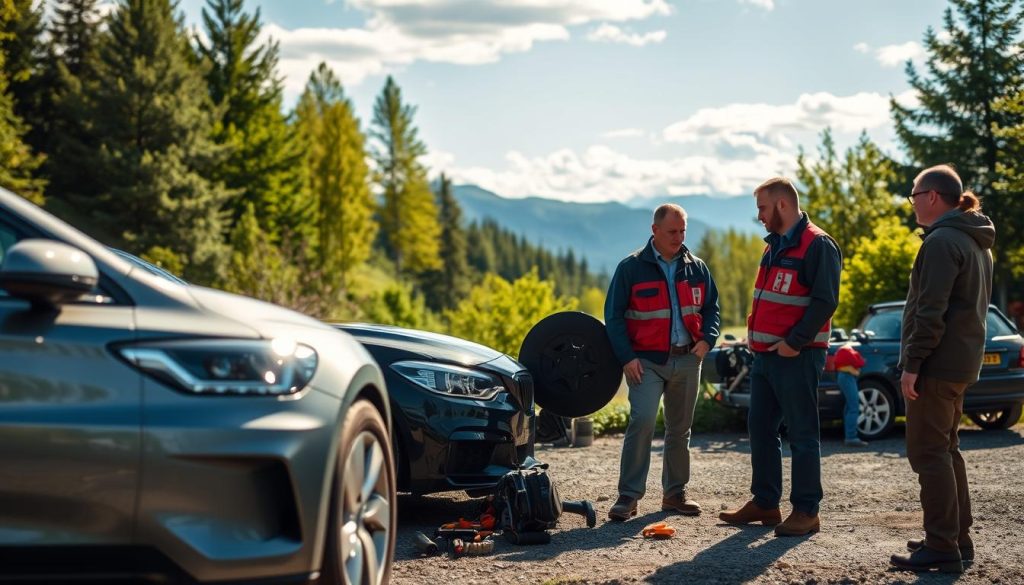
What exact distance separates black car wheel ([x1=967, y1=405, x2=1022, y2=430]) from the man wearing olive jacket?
7.20 metres

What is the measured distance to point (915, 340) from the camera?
19.8 feet

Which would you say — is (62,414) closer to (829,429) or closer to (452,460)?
(452,460)

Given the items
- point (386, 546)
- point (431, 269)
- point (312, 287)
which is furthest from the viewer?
point (431, 269)

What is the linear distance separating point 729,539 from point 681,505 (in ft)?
3.41

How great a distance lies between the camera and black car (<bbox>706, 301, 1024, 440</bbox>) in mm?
13234

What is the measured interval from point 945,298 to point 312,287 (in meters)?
43.7

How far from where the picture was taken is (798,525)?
7141 mm

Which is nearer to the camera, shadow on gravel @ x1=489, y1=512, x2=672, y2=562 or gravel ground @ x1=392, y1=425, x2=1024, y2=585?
gravel ground @ x1=392, y1=425, x2=1024, y2=585

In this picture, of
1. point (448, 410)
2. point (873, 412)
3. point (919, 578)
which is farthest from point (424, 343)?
point (873, 412)

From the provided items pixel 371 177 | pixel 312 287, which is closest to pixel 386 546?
pixel 312 287

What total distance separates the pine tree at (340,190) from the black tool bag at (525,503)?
201 ft

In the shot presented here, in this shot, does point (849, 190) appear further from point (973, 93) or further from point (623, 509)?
point (623, 509)

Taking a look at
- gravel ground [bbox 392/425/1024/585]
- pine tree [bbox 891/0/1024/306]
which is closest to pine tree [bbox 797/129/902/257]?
pine tree [bbox 891/0/1024/306]

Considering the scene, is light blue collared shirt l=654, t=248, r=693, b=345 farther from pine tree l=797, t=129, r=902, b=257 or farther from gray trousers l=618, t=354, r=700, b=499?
pine tree l=797, t=129, r=902, b=257
